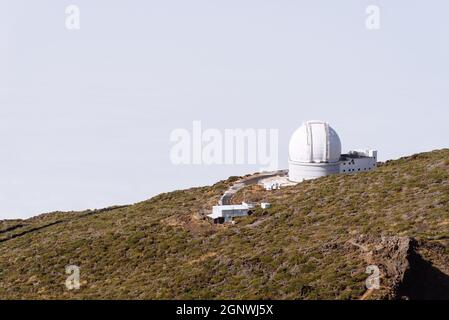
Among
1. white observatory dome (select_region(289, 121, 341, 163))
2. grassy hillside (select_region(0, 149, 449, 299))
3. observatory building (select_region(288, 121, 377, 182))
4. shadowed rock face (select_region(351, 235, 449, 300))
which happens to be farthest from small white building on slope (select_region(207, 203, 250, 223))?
shadowed rock face (select_region(351, 235, 449, 300))

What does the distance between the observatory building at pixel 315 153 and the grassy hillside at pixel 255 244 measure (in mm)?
2675

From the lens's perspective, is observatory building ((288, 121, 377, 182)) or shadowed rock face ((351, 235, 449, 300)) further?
observatory building ((288, 121, 377, 182))

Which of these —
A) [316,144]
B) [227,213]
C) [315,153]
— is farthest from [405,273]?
[315,153]

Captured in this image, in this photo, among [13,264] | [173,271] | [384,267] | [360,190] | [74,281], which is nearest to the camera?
[384,267]

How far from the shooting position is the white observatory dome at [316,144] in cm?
5628

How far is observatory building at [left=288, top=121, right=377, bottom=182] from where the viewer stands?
56.4 m

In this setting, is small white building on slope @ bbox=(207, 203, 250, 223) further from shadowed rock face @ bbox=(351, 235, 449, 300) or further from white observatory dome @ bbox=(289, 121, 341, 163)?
shadowed rock face @ bbox=(351, 235, 449, 300)

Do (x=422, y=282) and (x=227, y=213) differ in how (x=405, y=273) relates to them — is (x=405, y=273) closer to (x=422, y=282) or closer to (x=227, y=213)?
(x=422, y=282)

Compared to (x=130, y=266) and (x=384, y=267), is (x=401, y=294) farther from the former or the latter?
(x=130, y=266)

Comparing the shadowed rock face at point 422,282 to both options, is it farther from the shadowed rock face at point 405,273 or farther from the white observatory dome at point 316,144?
the white observatory dome at point 316,144

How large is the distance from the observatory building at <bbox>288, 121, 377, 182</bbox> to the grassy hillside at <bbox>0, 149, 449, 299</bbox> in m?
2.68

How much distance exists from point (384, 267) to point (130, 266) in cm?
1971
